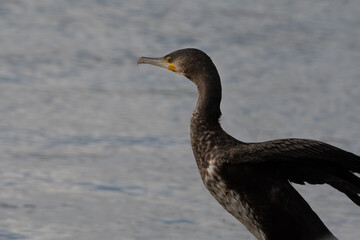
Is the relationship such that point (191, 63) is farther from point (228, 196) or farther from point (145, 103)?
point (145, 103)

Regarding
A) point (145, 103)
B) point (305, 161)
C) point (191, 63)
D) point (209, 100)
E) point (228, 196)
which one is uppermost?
point (145, 103)

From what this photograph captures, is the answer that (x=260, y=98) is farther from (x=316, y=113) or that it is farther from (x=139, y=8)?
(x=139, y=8)

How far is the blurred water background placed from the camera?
7.18 metres

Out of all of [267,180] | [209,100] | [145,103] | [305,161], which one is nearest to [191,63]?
[209,100]

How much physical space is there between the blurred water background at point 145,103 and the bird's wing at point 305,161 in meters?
1.32

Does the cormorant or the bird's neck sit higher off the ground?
the bird's neck

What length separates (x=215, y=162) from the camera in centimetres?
572

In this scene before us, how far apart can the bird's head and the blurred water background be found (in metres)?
1.18

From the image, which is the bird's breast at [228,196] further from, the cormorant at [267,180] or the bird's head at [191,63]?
the bird's head at [191,63]

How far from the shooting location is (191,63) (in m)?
6.29

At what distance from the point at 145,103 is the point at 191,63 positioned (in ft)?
9.70

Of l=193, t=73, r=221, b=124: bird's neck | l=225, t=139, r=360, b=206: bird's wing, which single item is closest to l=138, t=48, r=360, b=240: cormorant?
l=225, t=139, r=360, b=206: bird's wing

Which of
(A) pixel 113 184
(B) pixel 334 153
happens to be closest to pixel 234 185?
(B) pixel 334 153

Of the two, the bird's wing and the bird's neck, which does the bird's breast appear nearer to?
the bird's wing
